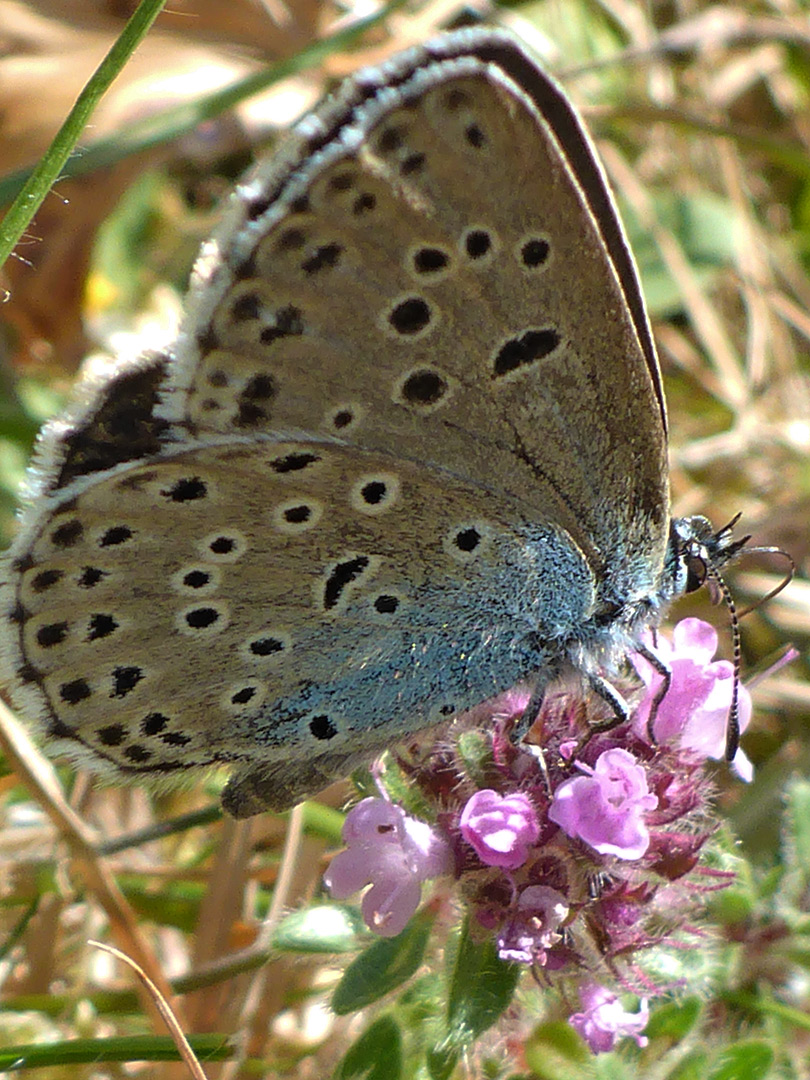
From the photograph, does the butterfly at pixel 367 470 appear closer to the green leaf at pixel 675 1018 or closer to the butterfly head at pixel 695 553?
the butterfly head at pixel 695 553

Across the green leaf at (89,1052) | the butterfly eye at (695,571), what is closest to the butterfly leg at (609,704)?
the butterfly eye at (695,571)

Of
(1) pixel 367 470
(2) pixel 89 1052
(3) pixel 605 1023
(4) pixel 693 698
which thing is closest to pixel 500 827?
(3) pixel 605 1023

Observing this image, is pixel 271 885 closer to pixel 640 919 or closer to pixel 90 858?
pixel 90 858

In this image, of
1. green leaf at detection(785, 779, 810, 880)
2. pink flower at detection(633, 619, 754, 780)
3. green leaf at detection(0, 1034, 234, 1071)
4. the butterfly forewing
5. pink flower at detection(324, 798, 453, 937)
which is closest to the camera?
the butterfly forewing

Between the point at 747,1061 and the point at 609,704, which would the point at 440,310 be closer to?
the point at 609,704

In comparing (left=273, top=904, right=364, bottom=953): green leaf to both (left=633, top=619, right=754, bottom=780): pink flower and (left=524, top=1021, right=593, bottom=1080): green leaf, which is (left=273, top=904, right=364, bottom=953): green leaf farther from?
(left=633, top=619, right=754, bottom=780): pink flower

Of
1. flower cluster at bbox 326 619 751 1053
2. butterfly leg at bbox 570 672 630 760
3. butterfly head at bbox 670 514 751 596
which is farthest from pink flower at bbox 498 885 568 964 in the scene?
butterfly head at bbox 670 514 751 596
